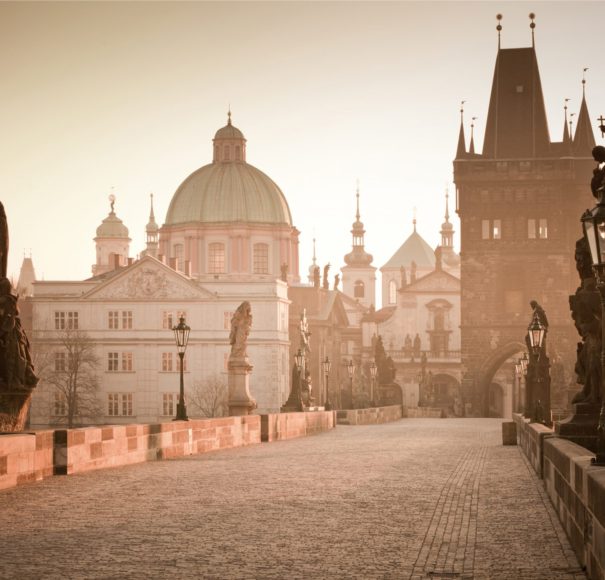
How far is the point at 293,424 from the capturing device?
114 ft

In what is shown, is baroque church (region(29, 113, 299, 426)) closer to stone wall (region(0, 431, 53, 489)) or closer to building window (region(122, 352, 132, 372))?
building window (region(122, 352, 132, 372))

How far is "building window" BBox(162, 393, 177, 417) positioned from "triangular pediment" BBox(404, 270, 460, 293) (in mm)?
36762

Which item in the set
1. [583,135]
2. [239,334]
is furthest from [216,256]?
[239,334]

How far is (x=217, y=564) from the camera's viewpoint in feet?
33.3

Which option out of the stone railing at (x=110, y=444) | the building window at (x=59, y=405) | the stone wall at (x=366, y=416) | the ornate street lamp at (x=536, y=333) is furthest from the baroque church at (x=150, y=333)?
the ornate street lamp at (x=536, y=333)

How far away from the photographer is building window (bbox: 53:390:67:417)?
8524 cm

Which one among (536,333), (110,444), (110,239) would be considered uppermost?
(110,239)

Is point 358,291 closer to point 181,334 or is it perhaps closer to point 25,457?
point 181,334

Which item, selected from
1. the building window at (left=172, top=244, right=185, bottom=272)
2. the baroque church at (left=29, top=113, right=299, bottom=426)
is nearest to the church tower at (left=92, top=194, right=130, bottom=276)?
the building window at (left=172, top=244, right=185, bottom=272)

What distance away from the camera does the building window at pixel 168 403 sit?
87.8 meters

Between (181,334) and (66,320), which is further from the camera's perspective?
(66,320)

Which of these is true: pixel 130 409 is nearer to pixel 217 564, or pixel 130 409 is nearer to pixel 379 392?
pixel 379 392

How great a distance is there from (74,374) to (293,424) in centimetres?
5236

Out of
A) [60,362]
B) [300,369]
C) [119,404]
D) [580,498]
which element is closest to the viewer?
[580,498]
